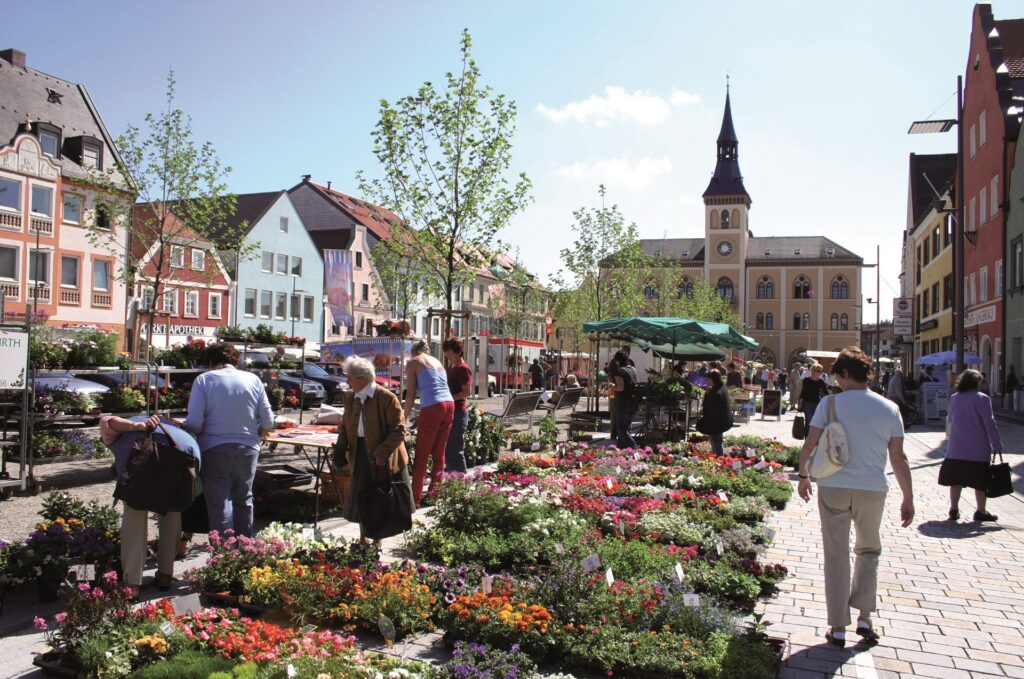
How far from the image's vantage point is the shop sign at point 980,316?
35094mm

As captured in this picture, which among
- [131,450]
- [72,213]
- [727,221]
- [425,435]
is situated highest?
[727,221]

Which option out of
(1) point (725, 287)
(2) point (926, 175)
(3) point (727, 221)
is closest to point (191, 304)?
(2) point (926, 175)

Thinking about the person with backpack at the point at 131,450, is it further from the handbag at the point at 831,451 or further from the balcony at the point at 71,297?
the balcony at the point at 71,297

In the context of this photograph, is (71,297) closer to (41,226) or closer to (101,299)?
(101,299)

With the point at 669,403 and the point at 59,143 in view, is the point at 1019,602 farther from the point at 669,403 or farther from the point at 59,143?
the point at 59,143

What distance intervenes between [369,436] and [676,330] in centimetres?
1227

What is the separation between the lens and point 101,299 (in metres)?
39.4

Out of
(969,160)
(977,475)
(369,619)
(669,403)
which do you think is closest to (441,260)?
(669,403)

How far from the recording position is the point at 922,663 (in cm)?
507

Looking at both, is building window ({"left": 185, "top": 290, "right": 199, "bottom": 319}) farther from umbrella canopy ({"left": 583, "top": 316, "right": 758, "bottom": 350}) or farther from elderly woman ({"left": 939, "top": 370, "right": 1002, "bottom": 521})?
elderly woman ({"left": 939, "top": 370, "right": 1002, "bottom": 521})

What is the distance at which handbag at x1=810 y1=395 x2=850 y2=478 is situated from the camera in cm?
536

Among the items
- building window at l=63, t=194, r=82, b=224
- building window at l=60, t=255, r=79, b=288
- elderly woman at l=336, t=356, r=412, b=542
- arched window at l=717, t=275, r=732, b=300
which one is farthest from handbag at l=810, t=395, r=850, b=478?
arched window at l=717, t=275, r=732, b=300

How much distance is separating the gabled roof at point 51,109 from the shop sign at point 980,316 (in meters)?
38.7

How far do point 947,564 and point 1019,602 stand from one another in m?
1.17
